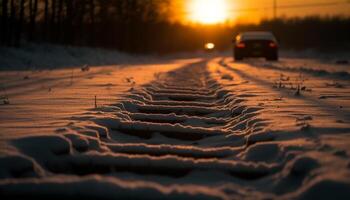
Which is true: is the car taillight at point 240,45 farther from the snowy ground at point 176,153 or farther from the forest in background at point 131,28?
the snowy ground at point 176,153

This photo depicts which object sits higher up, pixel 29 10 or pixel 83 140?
pixel 29 10

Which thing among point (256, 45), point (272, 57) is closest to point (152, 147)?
point (256, 45)

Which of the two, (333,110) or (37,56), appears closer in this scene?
(333,110)

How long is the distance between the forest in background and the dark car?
11260 mm

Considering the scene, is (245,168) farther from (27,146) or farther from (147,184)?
(27,146)

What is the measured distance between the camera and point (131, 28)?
46.5 m

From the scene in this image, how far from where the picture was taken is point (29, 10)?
27.9 meters

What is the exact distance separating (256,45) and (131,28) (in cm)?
2797

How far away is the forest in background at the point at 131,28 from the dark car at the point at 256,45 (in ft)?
36.9

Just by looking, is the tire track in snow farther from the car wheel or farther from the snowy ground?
the car wheel

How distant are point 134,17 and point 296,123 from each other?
43.1 meters

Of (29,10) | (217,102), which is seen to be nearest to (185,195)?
(217,102)

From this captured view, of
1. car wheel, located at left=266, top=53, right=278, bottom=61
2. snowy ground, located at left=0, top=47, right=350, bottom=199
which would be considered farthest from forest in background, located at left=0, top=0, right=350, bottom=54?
snowy ground, located at left=0, top=47, right=350, bottom=199

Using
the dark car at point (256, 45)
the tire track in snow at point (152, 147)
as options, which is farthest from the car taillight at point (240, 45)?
the tire track in snow at point (152, 147)
